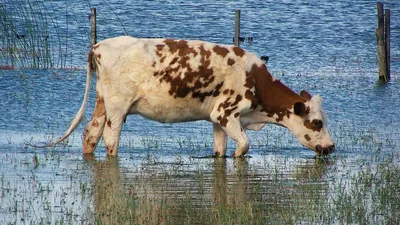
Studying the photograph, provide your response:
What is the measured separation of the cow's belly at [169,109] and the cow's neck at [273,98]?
0.81 metres

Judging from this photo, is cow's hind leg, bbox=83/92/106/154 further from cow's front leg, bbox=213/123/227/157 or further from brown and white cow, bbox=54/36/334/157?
cow's front leg, bbox=213/123/227/157

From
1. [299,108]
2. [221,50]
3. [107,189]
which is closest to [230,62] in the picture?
[221,50]

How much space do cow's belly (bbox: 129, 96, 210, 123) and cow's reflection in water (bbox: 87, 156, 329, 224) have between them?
0.75 meters

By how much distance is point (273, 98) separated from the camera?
1471cm

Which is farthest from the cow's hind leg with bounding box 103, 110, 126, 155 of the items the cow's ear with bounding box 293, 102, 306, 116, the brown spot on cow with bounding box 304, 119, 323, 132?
the brown spot on cow with bounding box 304, 119, 323, 132

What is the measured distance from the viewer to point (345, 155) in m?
14.6

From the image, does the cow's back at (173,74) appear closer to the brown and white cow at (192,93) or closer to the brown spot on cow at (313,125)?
the brown and white cow at (192,93)

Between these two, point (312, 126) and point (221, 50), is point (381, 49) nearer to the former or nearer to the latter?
point (312, 126)

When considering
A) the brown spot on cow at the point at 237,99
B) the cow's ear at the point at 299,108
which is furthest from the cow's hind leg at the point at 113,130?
the cow's ear at the point at 299,108

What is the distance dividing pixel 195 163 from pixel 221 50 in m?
1.79

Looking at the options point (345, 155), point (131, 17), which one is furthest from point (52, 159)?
point (131, 17)

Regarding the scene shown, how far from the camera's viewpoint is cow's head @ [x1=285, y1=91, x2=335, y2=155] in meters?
14.6

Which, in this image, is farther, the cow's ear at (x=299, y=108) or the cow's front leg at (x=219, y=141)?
the cow's ear at (x=299, y=108)

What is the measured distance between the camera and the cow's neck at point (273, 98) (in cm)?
1462
